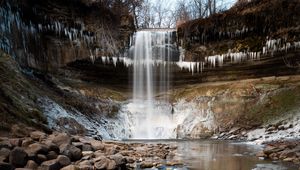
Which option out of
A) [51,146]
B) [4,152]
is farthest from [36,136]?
[4,152]

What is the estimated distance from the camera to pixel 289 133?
832 inches

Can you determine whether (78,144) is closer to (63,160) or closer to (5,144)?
(63,160)

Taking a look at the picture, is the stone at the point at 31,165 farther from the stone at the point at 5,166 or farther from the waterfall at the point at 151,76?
the waterfall at the point at 151,76

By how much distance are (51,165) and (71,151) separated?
4.72 ft

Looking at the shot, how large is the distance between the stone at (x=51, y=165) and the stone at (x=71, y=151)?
101 centimetres

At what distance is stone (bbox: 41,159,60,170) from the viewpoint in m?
9.32

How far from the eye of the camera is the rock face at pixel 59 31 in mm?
23188

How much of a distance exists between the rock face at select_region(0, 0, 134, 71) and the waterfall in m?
→ 1.75

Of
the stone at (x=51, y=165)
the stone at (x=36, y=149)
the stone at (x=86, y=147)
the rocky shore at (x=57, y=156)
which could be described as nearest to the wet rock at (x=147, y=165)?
the rocky shore at (x=57, y=156)

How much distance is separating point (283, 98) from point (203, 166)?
1508 centimetres

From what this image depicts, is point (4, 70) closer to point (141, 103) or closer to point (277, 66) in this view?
point (141, 103)

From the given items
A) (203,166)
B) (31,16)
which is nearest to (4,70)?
(31,16)

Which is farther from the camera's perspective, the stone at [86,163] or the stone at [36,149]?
the stone at [86,163]

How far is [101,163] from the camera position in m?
10.1
